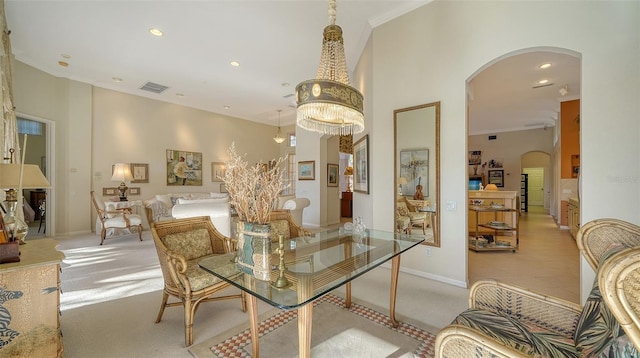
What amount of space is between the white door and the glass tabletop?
15384mm

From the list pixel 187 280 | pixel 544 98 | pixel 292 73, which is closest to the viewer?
pixel 187 280

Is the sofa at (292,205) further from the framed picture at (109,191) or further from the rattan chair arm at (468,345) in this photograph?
the rattan chair arm at (468,345)

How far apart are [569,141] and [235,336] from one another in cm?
916

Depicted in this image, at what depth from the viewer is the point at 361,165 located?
4570 mm

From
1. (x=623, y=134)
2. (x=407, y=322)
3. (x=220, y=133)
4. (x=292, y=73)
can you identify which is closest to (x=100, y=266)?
(x=407, y=322)

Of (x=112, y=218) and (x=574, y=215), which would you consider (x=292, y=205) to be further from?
(x=574, y=215)

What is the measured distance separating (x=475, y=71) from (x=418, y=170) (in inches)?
53.4

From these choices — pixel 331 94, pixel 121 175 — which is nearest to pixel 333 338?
pixel 331 94

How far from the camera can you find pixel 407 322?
2.38m

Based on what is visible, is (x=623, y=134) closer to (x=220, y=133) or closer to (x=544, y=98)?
(x=544, y=98)

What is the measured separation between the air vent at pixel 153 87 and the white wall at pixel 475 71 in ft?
17.4

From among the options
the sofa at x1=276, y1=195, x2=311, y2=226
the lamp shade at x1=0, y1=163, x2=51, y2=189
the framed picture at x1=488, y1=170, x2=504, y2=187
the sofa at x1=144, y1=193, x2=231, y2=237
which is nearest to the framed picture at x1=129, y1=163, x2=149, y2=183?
the sofa at x1=144, y1=193, x2=231, y2=237

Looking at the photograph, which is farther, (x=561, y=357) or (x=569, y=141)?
(x=569, y=141)

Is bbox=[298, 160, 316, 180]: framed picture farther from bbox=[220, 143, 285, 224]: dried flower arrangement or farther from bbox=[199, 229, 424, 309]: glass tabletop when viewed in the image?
bbox=[220, 143, 285, 224]: dried flower arrangement
